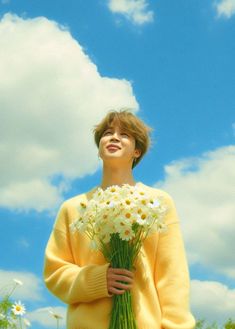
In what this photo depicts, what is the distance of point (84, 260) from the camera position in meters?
4.80

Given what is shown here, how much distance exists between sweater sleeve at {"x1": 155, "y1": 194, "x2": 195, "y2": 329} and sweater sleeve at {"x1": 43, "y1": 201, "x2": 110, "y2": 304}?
492 mm

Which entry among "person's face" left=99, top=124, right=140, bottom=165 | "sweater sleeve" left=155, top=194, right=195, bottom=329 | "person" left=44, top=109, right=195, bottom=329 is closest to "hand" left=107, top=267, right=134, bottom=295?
"person" left=44, top=109, right=195, bottom=329

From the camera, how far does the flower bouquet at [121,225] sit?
171 inches

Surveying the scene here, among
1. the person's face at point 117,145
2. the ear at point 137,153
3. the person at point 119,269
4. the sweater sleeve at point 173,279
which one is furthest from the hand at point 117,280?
the ear at point 137,153

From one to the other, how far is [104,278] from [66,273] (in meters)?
0.45

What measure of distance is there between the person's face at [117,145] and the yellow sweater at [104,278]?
426 millimetres

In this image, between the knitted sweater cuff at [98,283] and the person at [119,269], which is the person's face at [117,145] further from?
the knitted sweater cuff at [98,283]

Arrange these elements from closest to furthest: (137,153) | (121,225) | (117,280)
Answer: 1. (121,225)
2. (117,280)
3. (137,153)

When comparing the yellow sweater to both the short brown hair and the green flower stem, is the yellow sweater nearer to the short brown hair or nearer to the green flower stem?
the green flower stem

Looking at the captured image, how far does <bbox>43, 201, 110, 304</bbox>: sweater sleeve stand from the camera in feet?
14.7

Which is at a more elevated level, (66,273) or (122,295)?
(66,273)

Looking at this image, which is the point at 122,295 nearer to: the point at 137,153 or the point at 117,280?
the point at 117,280

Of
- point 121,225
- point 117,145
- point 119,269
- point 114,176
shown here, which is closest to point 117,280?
point 119,269

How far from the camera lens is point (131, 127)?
5.14m
